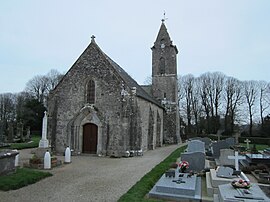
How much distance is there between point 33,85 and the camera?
46.8 metres

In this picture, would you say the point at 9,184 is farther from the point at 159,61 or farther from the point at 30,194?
the point at 159,61

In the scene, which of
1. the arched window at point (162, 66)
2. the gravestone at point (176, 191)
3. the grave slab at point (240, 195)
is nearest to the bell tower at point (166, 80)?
the arched window at point (162, 66)

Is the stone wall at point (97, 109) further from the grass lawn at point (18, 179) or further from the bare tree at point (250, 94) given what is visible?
the bare tree at point (250, 94)

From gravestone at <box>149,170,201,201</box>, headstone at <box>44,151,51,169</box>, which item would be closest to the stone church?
headstone at <box>44,151,51,169</box>

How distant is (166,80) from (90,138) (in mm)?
16429

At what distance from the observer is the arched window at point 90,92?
18.1 metres

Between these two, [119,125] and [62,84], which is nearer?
[119,125]

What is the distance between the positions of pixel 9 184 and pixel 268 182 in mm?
9208

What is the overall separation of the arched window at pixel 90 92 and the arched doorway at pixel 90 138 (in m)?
1.88

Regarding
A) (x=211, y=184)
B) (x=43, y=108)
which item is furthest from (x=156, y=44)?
(x=211, y=184)

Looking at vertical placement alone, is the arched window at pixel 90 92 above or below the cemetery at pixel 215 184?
above

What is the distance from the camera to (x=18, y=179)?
8383 millimetres

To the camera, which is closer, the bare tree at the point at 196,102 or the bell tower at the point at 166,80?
the bell tower at the point at 166,80

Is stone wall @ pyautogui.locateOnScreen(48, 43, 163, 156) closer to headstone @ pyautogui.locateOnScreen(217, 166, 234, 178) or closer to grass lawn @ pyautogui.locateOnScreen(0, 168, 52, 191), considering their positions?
grass lawn @ pyautogui.locateOnScreen(0, 168, 52, 191)
